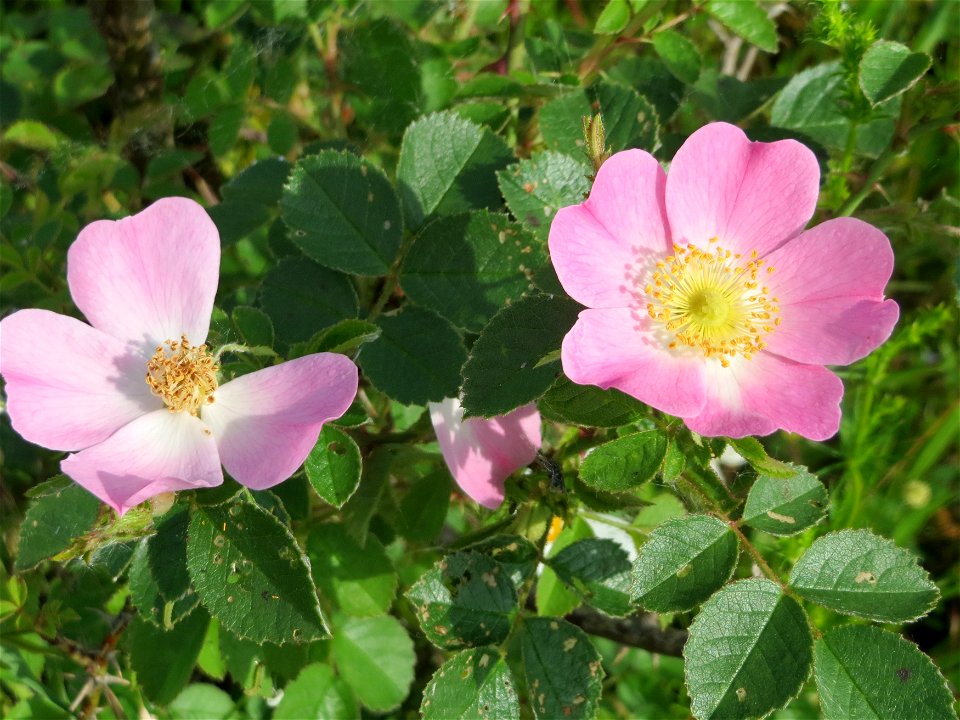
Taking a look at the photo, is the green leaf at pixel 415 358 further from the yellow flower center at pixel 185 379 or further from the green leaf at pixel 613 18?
the green leaf at pixel 613 18

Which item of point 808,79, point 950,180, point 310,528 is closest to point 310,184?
point 310,528

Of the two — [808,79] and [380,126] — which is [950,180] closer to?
[808,79]

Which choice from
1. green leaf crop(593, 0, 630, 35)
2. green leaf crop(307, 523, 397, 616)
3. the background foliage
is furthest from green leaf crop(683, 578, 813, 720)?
green leaf crop(593, 0, 630, 35)

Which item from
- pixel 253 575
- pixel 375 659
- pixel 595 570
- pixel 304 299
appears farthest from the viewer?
pixel 375 659

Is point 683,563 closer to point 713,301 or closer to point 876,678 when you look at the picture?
point 876,678

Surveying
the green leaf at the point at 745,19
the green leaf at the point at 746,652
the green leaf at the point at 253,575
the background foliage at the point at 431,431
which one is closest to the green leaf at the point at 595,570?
the background foliage at the point at 431,431

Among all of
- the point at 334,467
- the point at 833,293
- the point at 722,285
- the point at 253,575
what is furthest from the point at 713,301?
the point at 253,575
